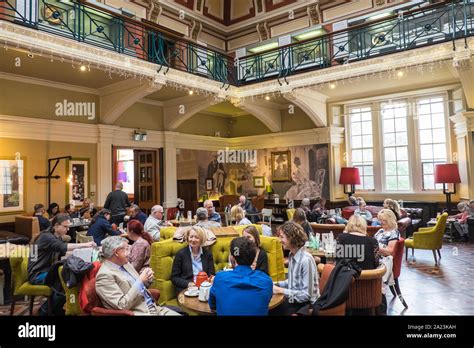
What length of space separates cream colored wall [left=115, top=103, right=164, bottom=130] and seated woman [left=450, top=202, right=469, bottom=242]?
8186mm

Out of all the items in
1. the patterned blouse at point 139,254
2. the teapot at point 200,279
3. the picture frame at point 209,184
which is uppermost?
the picture frame at point 209,184

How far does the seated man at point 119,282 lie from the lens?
8.08 ft

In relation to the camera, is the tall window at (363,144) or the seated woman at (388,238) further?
the tall window at (363,144)

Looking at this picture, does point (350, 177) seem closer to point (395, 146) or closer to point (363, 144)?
point (363, 144)

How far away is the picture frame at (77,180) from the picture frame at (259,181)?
19.1 feet

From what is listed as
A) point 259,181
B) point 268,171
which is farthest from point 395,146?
point 259,181

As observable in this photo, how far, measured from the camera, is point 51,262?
12.1 feet

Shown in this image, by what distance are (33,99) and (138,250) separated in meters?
5.63

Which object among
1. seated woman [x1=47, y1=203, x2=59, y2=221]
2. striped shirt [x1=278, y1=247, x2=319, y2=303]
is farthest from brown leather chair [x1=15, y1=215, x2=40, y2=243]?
striped shirt [x1=278, y1=247, x2=319, y2=303]

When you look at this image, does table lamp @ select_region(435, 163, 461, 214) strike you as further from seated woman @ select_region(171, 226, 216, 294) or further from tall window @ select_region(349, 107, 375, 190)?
seated woman @ select_region(171, 226, 216, 294)

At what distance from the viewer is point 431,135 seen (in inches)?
361

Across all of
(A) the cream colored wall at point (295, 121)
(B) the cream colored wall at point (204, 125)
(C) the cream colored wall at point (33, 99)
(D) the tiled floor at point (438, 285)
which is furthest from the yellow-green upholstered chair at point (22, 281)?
(A) the cream colored wall at point (295, 121)

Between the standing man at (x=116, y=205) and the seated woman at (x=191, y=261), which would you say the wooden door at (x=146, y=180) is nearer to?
the standing man at (x=116, y=205)

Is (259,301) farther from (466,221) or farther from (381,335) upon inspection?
(466,221)
